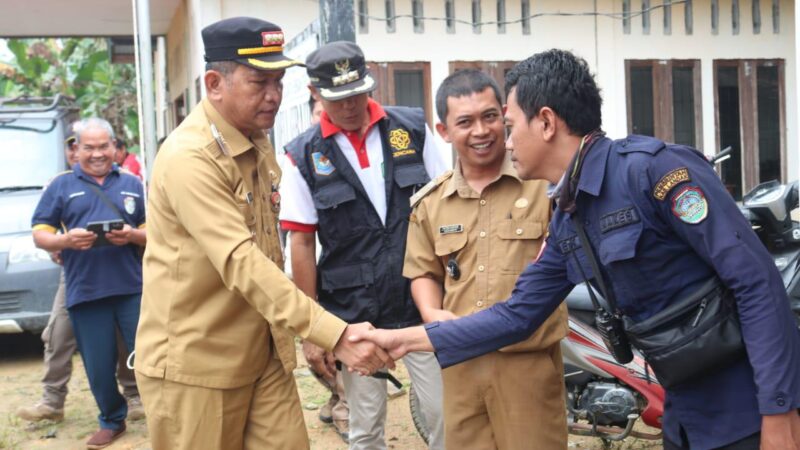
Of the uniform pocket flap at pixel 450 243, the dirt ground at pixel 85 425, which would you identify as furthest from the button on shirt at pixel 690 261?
the dirt ground at pixel 85 425

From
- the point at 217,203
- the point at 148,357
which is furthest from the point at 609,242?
the point at 148,357

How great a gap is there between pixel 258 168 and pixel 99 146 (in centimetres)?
301

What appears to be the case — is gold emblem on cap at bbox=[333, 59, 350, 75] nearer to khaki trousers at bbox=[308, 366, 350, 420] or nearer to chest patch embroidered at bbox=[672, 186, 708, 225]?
chest patch embroidered at bbox=[672, 186, 708, 225]

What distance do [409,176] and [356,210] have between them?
0.27 metres

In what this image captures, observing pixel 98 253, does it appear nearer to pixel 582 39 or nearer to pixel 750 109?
pixel 582 39

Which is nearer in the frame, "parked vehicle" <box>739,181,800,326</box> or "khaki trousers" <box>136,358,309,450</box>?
"khaki trousers" <box>136,358,309,450</box>

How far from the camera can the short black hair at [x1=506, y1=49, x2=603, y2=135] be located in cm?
281

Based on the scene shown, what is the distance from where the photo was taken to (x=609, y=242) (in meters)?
2.66

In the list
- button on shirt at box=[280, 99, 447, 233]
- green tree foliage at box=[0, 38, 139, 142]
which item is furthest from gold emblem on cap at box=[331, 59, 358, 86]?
green tree foliage at box=[0, 38, 139, 142]

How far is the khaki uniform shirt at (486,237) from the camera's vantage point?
3.62 metres

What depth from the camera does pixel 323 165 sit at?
164 inches

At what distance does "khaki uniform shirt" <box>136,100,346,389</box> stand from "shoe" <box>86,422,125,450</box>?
2994mm

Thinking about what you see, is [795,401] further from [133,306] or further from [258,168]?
[133,306]

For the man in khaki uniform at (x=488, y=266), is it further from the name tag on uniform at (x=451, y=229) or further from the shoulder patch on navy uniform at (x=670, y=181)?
the shoulder patch on navy uniform at (x=670, y=181)
